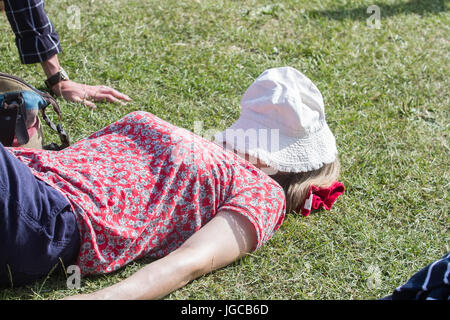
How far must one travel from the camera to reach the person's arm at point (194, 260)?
2.17 metres

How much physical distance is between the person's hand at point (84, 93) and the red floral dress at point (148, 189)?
3.51ft

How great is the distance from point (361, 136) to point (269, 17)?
199cm

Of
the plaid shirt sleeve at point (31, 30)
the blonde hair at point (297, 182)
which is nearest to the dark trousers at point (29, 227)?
the blonde hair at point (297, 182)

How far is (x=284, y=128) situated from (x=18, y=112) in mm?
1359

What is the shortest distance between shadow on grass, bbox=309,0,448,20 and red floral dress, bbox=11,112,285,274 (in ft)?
10.7

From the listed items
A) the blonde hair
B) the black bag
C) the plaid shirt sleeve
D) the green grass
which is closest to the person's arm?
the green grass

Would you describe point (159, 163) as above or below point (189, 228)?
above

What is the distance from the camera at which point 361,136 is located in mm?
3811

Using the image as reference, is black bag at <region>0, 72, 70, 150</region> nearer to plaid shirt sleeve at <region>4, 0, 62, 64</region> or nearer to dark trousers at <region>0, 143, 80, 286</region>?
dark trousers at <region>0, 143, 80, 286</region>
